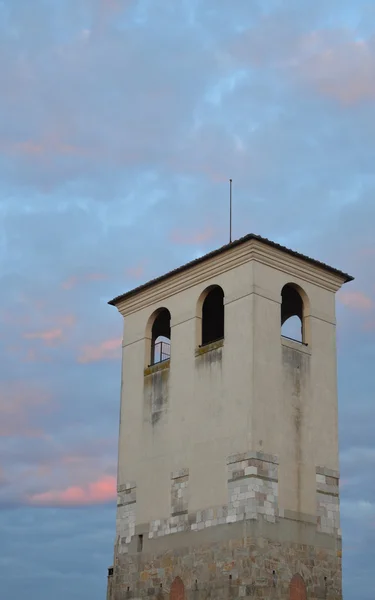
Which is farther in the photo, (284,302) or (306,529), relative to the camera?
(284,302)

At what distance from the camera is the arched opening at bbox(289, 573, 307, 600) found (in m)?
30.2

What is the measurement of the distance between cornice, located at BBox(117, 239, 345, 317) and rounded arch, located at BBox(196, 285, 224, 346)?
2.33 feet

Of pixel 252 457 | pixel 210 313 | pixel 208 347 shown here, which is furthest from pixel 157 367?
pixel 252 457

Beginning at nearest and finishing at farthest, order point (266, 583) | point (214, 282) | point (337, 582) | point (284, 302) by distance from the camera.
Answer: point (266, 583), point (337, 582), point (214, 282), point (284, 302)

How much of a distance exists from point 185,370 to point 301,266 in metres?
5.27

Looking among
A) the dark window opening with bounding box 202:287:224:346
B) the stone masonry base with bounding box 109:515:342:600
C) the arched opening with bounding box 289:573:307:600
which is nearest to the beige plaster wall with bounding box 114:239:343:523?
the stone masonry base with bounding box 109:515:342:600

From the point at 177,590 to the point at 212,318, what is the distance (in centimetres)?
1031

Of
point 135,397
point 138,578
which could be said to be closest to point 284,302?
point 135,397

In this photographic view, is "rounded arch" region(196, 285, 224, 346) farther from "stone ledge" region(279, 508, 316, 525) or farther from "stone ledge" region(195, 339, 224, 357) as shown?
"stone ledge" region(279, 508, 316, 525)

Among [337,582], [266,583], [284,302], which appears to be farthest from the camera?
[284,302]

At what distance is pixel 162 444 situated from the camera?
33969mm

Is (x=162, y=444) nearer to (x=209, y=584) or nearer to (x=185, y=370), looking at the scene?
(x=185, y=370)

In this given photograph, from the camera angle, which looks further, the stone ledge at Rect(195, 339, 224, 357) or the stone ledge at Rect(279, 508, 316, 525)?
the stone ledge at Rect(195, 339, 224, 357)

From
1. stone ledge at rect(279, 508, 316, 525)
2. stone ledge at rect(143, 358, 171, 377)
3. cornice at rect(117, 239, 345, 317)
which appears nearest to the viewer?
stone ledge at rect(279, 508, 316, 525)
